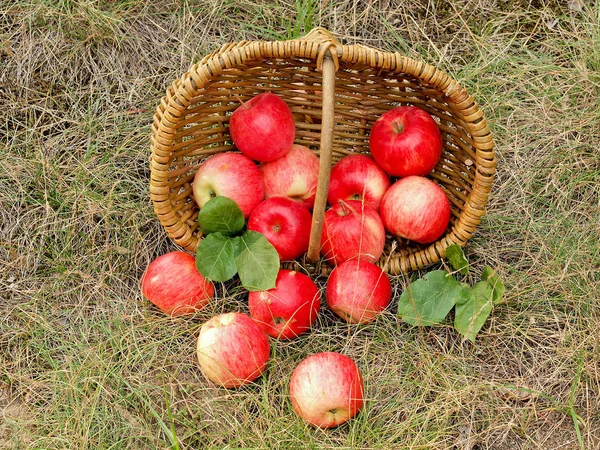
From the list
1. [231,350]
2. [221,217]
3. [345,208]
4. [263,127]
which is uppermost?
[263,127]

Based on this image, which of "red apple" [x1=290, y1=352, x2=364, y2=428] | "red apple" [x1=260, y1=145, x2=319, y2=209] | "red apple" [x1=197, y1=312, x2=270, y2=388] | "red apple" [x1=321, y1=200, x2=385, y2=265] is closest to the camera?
"red apple" [x1=290, y1=352, x2=364, y2=428]

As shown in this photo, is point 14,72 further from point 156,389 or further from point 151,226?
point 156,389

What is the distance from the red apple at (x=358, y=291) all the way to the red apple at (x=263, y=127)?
0.49m

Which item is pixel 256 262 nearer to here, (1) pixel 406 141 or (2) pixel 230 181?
(2) pixel 230 181

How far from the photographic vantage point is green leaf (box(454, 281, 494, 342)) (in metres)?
2.39

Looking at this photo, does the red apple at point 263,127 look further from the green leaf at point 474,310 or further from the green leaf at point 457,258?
the green leaf at point 474,310

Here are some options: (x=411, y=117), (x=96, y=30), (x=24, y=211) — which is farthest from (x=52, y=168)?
(x=411, y=117)

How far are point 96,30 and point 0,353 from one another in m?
1.42

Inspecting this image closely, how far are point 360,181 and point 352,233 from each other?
9.8 inches

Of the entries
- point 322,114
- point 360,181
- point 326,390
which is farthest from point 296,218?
point 326,390

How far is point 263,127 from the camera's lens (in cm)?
249

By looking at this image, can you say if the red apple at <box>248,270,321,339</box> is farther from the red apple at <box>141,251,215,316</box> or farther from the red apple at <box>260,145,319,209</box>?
the red apple at <box>260,145,319,209</box>

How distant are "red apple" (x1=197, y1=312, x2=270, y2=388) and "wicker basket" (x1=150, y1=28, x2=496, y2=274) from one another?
1.17 feet

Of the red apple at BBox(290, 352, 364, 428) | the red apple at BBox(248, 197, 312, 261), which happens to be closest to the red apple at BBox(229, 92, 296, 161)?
the red apple at BBox(248, 197, 312, 261)
